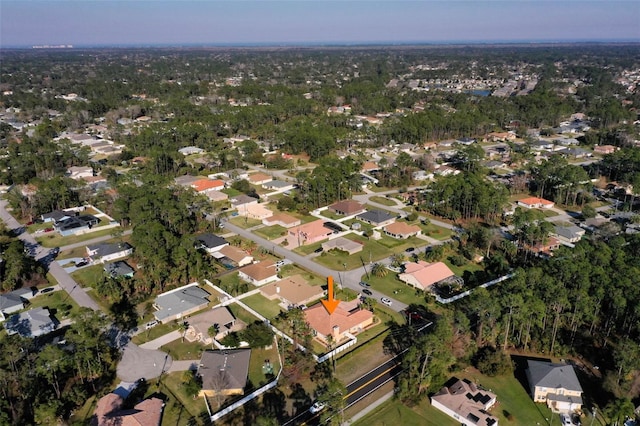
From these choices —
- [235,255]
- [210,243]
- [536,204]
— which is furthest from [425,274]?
[536,204]

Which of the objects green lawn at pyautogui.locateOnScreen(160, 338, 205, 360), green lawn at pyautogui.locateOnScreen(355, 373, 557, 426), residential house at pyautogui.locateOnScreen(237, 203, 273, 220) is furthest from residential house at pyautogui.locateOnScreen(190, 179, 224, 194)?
green lawn at pyautogui.locateOnScreen(355, 373, 557, 426)

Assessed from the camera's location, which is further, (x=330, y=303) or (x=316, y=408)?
(x=330, y=303)

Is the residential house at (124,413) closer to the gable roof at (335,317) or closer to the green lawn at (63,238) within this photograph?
the gable roof at (335,317)

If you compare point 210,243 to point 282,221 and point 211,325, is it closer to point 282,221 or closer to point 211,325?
point 282,221

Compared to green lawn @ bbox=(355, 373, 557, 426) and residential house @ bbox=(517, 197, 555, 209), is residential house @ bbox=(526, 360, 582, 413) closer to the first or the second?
green lawn @ bbox=(355, 373, 557, 426)

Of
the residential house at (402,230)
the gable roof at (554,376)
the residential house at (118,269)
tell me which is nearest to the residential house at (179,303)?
the residential house at (118,269)

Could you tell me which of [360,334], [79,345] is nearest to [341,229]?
[360,334]

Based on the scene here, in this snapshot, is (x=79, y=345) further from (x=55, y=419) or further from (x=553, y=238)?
Answer: (x=553, y=238)
